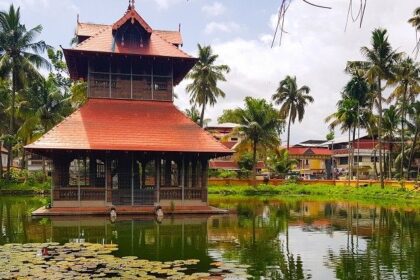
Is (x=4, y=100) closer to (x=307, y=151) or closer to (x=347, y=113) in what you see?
(x=347, y=113)

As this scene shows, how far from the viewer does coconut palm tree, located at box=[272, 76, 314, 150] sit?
58844mm

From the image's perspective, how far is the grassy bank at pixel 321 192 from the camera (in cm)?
4009

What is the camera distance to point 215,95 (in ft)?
175

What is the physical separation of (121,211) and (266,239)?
8195 millimetres

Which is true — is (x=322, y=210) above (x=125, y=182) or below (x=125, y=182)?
below

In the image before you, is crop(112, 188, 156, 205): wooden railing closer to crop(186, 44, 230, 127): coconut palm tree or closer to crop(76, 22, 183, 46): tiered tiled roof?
crop(76, 22, 183, 46): tiered tiled roof

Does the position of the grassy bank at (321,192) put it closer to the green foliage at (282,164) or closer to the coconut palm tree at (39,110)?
the green foliage at (282,164)

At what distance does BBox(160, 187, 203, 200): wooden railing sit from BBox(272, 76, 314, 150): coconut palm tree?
36.2 m

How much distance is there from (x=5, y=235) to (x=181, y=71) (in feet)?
43.6

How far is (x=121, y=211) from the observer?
2236 cm

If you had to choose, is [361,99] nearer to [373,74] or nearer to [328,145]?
[373,74]

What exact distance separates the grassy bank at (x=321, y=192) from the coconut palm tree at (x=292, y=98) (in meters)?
13.4

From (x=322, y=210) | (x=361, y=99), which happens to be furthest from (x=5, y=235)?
(x=361, y=99)

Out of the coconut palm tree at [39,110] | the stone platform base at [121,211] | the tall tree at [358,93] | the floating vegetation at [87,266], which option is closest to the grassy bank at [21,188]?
the coconut palm tree at [39,110]
